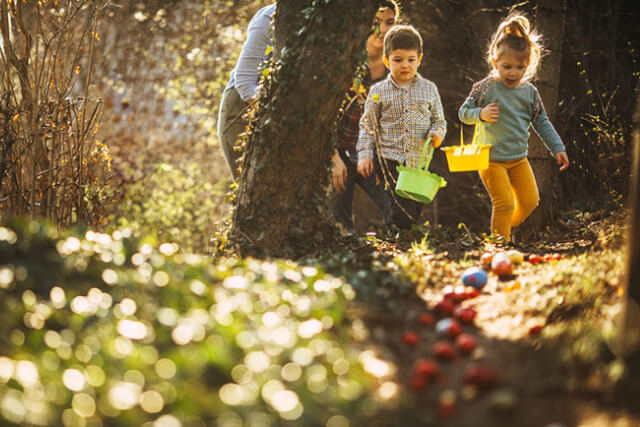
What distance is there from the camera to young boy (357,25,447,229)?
432cm

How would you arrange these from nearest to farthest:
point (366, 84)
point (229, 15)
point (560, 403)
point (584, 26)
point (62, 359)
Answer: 1. point (560, 403)
2. point (62, 359)
3. point (366, 84)
4. point (584, 26)
5. point (229, 15)

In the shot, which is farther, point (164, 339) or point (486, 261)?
point (486, 261)

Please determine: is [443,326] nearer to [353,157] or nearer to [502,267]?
[502,267]

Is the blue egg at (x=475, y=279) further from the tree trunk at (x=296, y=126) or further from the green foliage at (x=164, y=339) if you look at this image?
the tree trunk at (x=296, y=126)

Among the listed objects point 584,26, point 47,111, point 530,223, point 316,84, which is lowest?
point 530,223

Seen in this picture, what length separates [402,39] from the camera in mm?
4168

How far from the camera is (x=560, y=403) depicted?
1.78 meters

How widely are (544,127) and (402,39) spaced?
117 centimetres

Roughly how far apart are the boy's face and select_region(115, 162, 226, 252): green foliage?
124 inches

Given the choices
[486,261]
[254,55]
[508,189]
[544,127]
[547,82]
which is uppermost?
[254,55]

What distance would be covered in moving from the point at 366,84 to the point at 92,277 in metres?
3.00

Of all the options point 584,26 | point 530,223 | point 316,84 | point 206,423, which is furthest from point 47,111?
point 584,26

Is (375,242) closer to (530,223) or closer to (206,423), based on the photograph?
(530,223)

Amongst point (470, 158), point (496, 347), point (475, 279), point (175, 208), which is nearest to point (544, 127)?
point (470, 158)
